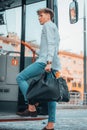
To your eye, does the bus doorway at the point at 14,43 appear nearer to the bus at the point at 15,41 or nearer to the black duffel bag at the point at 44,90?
the bus at the point at 15,41

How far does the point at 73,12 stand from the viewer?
6281 mm

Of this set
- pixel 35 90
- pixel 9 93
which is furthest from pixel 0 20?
pixel 35 90

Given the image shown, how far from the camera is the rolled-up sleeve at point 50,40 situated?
4.91m

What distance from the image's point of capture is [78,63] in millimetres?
35656

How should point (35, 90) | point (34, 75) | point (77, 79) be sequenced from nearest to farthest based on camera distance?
point (35, 90) → point (34, 75) → point (77, 79)

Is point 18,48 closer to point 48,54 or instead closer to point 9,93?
point 9,93

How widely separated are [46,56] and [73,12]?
1577 millimetres

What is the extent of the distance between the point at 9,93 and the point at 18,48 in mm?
831

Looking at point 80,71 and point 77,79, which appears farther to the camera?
point 80,71

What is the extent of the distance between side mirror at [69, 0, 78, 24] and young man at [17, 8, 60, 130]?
1106 mm

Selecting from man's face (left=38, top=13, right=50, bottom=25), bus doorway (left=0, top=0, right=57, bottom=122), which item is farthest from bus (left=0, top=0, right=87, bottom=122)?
man's face (left=38, top=13, right=50, bottom=25)

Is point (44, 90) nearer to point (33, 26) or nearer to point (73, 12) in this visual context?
point (73, 12)

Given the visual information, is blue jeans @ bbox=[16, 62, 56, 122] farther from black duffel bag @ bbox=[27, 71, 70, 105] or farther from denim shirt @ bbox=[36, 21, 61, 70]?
black duffel bag @ bbox=[27, 71, 70, 105]

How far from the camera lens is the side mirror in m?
6.23
